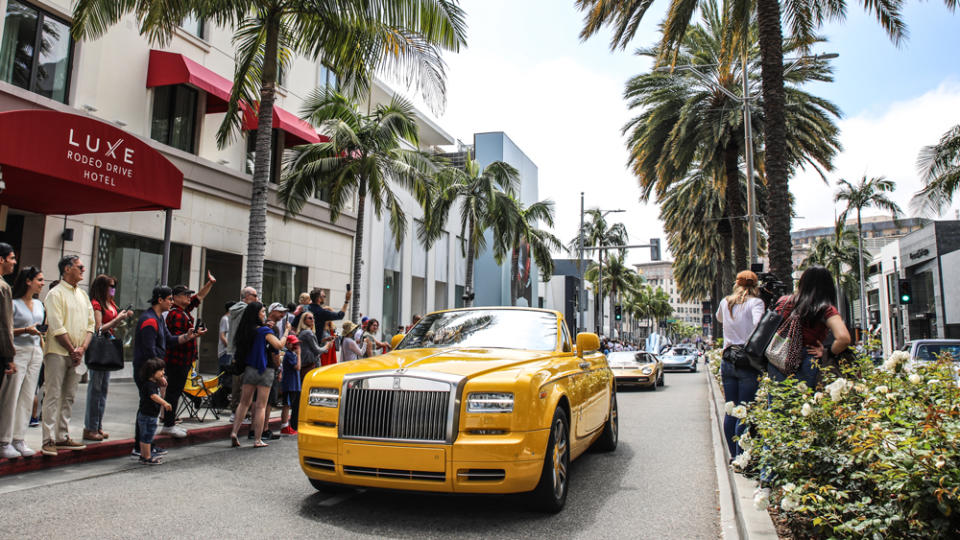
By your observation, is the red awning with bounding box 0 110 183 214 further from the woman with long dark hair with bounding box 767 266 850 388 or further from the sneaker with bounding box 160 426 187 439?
the woman with long dark hair with bounding box 767 266 850 388

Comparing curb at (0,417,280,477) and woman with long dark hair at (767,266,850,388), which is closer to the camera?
woman with long dark hair at (767,266,850,388)

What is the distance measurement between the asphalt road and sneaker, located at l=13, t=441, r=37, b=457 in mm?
267

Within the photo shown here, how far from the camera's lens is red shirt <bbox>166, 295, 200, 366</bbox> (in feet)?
25.5

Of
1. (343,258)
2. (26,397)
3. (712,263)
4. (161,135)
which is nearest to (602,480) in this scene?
(26,397)

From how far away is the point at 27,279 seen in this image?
638 centimetres

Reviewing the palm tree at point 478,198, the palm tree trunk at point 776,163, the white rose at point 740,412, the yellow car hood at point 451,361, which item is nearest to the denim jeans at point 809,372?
the white rose at point 740,412

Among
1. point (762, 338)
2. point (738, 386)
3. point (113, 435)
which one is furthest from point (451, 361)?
point (113, 435)

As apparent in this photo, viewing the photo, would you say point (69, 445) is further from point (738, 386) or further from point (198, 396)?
point (738, 386)

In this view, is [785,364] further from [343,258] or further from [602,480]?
[343,258]

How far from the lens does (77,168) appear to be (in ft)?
31.7

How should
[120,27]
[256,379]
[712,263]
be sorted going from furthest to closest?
1. [712,263]
2. [120,27]
3. [256,379]

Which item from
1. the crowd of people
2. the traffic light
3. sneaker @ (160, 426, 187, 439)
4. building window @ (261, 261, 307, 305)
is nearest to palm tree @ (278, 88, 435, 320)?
building window @ (261, 261, 307, 305)

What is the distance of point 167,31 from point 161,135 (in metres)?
5.08

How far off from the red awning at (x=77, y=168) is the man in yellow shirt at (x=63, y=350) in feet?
11.2
